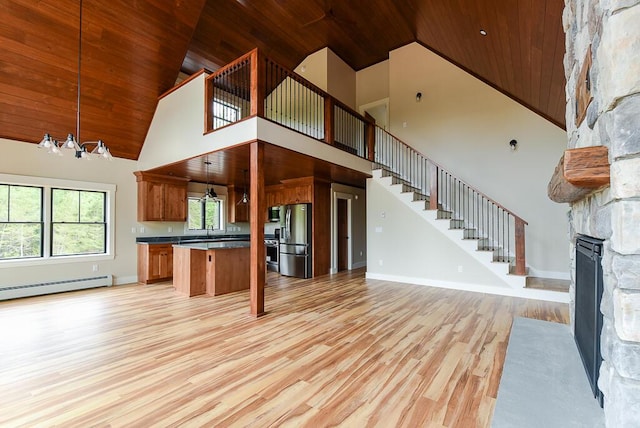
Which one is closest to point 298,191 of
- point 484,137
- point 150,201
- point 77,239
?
point 150,201

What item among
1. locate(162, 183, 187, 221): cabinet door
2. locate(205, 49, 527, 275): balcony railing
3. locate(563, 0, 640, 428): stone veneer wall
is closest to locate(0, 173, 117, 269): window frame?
locate(162, 183, 187, 221): cabinet door

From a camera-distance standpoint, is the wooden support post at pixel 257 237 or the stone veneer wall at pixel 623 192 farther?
the wooden support post at pixel 257 237

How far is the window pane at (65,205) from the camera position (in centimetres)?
557

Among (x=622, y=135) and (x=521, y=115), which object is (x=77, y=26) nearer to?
(x=622, y=135)

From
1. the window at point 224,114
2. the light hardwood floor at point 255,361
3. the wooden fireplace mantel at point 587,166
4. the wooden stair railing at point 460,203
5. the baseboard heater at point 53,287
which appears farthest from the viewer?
the window at point 224,114

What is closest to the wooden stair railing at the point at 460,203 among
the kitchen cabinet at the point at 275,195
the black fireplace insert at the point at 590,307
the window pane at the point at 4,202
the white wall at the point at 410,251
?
the white wall at the point at 410,251

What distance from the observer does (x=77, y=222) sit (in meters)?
5.82

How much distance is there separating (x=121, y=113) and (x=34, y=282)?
3461 mm

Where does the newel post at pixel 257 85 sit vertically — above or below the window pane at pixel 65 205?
above

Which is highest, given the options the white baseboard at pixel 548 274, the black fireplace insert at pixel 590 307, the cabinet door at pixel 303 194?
the cabinet door at pixel 303 194

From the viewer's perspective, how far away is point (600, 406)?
1802 millimetres

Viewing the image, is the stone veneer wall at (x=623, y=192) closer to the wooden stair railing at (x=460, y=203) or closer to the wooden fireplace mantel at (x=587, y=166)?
the wooden fireplace mantel at (x=587, y=166)

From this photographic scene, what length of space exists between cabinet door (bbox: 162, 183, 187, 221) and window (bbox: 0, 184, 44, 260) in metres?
2.16

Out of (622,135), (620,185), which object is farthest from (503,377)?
(622,135)
